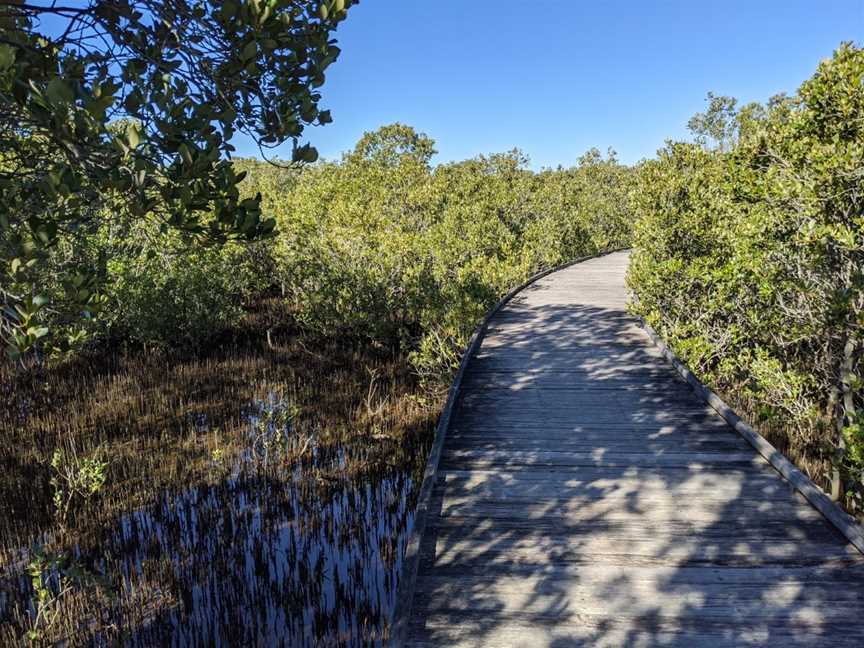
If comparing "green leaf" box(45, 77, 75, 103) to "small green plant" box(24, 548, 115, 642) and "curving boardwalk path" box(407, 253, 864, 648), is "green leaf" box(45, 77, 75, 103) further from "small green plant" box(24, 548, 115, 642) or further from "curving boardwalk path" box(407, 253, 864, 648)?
"small green plant" box(24, 548, 115, 642)

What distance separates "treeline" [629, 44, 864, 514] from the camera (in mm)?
4391

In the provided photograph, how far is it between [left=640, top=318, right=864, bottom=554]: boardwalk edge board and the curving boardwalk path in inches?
2.1

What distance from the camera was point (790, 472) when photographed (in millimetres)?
4238

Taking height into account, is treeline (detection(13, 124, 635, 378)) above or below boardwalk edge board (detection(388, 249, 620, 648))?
above

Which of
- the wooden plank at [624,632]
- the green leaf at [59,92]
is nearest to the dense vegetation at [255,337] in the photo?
the green leaf at [59,92]

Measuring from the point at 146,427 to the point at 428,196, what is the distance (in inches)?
375

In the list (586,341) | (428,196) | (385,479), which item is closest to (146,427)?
(385,479)

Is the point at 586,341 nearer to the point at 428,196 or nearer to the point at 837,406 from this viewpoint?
the point at 837,406

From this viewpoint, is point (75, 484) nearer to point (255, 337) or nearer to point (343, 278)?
point (343, 278)

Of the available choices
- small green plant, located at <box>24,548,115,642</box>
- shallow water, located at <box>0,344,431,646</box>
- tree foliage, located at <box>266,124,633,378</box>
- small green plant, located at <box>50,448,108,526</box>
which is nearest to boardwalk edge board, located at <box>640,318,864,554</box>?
shallow water, located at <box>0,344,431,646</box>

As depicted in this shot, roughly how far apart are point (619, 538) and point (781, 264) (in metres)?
3.08

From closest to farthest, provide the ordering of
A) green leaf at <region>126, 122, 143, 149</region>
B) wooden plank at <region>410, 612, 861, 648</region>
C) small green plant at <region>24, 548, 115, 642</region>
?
green leaf at <region>126, 122, 143, 149</region> < wooden plank at <region>410, 612, 861, 648</region> < small green plant at <region>24, 548, 115, 642</region>

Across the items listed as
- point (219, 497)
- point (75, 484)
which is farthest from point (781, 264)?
point (75, 484)

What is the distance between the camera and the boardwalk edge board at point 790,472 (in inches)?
137
